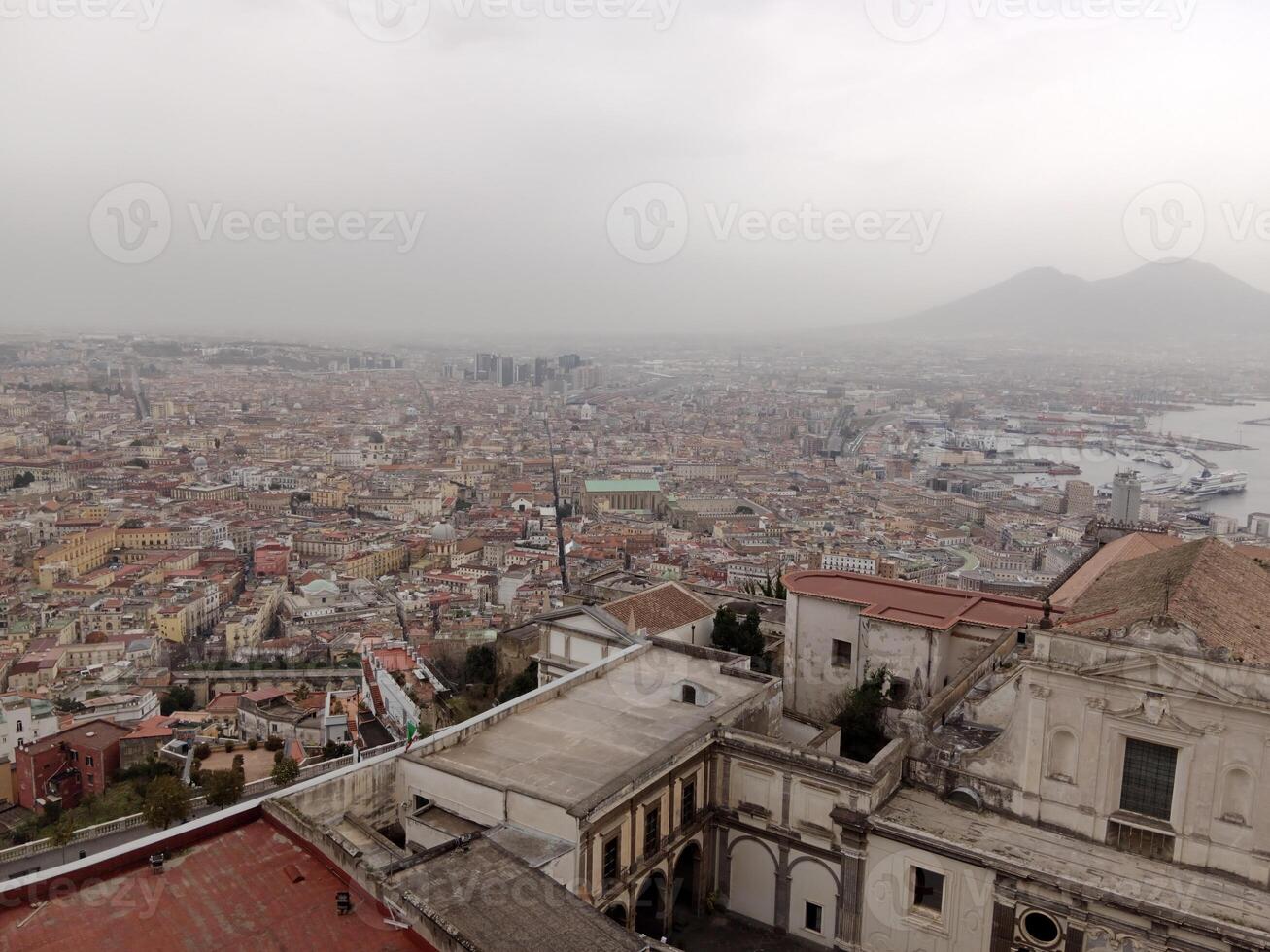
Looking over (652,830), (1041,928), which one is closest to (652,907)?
(652,830)

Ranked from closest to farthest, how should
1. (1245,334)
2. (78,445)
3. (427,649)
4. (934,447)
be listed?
(427,649) → (78,445) → (934,447) → (1245,334)

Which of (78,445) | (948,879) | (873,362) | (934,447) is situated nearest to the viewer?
(948,879)

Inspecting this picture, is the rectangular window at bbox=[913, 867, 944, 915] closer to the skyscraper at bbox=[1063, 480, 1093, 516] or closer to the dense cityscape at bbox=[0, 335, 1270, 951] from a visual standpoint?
the dense cityscape at bbox=[0, 335, 1270, 951]

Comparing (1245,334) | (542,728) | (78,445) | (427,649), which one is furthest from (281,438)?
(1245,334)

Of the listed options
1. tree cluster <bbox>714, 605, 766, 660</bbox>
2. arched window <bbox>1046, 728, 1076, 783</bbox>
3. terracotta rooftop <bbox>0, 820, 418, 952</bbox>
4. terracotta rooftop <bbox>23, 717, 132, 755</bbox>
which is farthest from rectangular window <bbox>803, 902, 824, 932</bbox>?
terracotta rooftop <bbox>23, 717, 132, 755</bbox>

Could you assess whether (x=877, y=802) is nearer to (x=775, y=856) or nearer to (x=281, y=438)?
(x=775, y=856)
